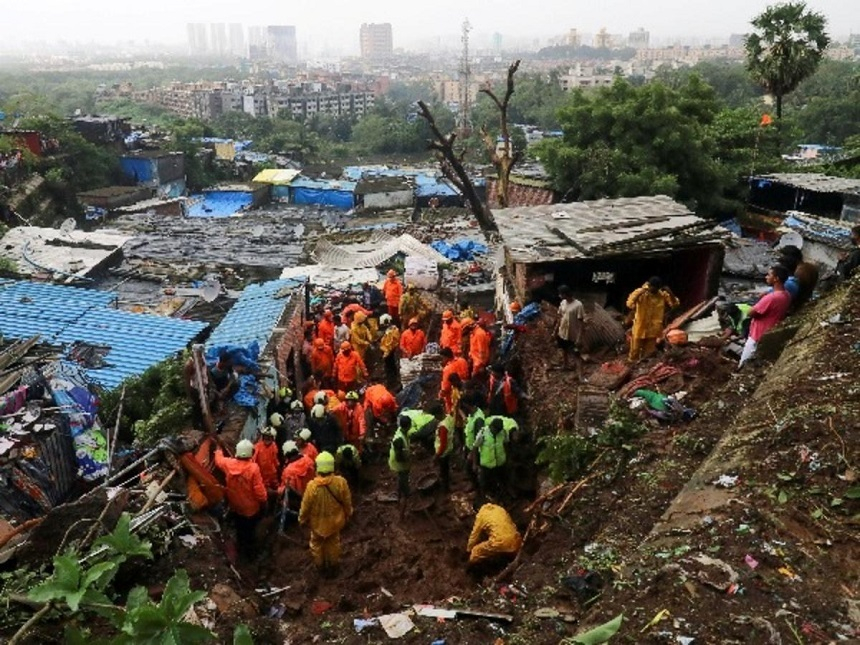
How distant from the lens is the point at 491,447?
7.70 meters

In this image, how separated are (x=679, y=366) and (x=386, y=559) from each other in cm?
406

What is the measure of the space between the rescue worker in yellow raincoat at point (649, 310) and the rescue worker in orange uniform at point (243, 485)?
523cm

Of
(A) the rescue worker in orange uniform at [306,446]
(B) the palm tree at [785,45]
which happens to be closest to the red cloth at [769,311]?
(A) the rescue worker in orange uniform at [306,446]

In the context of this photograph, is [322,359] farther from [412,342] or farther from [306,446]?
[306,446]

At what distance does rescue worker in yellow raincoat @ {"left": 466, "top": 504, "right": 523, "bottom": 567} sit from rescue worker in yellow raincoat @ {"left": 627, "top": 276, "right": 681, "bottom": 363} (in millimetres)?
3888

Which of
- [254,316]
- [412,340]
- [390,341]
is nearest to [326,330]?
[390,341]

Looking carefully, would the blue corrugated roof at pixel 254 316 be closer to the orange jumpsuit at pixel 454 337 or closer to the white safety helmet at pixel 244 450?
the orange jumpsuit at pixel 454 337

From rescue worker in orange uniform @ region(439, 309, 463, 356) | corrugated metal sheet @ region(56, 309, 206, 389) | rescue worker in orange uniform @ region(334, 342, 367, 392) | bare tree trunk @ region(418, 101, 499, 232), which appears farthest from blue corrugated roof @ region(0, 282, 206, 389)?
bare tree trunk @ region(418, 101, 499, 232)

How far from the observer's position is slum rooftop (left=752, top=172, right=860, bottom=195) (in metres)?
18.4

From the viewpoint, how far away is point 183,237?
24.7m

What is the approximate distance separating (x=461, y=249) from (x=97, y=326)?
11.1m

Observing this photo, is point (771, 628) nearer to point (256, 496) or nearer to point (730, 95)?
point (256, 496)

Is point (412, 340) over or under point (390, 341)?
over

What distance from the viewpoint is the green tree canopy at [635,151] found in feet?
63.4
